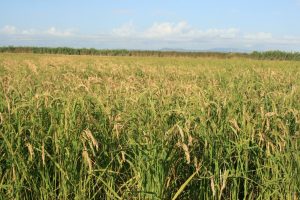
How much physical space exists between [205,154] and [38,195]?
4.49ft

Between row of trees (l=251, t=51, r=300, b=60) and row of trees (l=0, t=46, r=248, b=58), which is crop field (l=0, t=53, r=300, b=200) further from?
row of trees (l=0, t=46, r=248, b=58)

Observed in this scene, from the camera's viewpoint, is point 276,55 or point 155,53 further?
point 155,53

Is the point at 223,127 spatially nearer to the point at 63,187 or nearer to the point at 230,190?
the point at 230,190

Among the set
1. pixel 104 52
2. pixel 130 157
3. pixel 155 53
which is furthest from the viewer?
pixel 104 52

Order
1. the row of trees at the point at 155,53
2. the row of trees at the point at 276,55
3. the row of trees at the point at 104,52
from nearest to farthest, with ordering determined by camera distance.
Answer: the row of trees at the point at 276,55 → the row of trees at the point at 155,53 → the row of trees at the point at 104,52

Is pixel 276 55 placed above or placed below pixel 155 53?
above

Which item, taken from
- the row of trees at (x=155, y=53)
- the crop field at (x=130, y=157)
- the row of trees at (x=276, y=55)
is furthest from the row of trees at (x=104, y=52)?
the crop field at (x=130, y=157)

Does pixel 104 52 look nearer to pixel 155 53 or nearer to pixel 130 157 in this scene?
pixel 155 53

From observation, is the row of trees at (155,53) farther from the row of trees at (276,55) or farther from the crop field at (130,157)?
the crop field at (130,157)

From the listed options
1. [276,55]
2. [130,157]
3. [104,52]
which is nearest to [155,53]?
[104,52]

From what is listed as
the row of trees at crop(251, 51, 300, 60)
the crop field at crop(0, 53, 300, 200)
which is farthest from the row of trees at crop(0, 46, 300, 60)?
the crop field at crop(0, 53, 300, 200)

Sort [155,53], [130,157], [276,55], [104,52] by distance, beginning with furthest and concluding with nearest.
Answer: [104,52], [155,53], [276,55], [130,157]

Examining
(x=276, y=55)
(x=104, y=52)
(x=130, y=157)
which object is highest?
(x=276, y=55)

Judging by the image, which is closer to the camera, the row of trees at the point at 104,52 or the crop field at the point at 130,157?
the crop field at the point at 130,157
